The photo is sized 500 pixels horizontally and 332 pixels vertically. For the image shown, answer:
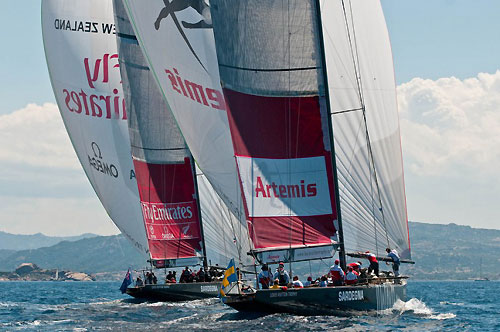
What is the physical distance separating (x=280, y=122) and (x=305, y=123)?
78 centimetres

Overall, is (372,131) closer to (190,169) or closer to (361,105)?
(361,105)

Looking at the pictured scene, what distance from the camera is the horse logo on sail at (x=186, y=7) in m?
32.2

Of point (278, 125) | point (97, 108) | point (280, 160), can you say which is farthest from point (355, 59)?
point (97, 108)

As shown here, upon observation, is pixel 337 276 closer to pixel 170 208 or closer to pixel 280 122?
pixel 280 122

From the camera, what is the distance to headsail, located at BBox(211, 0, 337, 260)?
86.6 ft

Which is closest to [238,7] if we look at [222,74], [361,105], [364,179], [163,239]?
[222,74]

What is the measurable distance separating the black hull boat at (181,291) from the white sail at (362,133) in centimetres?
1073

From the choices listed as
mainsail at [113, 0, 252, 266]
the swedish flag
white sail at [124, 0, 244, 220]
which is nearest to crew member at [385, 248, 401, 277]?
the swedish flag

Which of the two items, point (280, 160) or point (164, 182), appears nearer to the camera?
point (280, 160)

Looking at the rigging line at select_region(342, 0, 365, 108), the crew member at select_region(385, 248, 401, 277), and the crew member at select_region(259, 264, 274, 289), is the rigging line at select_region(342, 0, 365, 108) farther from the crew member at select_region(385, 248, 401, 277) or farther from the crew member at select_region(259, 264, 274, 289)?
the crew member at select_region(259, 264, 274, 289)

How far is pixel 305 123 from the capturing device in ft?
87.5

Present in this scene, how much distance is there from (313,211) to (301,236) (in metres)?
0.86

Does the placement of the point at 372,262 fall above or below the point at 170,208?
below

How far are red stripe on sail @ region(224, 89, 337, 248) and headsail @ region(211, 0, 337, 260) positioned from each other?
0.03 meters
